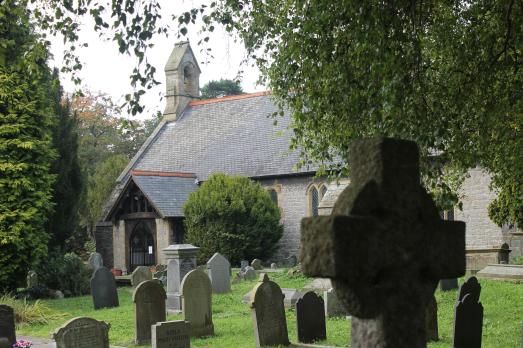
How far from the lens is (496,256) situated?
22.6 m

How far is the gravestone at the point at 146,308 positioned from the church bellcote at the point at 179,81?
2930 centimetres

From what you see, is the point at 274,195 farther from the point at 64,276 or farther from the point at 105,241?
the point at 64,276

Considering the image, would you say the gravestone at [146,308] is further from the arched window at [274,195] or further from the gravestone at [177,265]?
the arched window at [274,195]

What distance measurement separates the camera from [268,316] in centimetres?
1113

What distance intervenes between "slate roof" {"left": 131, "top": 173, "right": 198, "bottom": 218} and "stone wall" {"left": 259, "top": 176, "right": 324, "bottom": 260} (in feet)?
14.4

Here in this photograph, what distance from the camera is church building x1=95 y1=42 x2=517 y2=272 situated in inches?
1226

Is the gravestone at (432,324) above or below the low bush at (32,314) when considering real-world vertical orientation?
above

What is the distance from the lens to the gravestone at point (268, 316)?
36.1ft

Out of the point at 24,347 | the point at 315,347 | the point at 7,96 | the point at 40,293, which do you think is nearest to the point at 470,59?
the point at 315,347

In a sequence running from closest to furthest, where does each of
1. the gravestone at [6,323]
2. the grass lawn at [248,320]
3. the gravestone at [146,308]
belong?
the gravestone at [6,323]
the grass lawn at [248,320]
the gravestone at [146,308]

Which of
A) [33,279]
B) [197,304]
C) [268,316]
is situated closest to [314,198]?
[33,279]

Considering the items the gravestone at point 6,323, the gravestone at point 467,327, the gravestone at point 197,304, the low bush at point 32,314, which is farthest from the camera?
the low bush at point 32,314

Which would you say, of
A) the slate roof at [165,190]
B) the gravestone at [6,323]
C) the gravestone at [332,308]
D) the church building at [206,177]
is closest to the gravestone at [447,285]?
the gravestone at [332,308]

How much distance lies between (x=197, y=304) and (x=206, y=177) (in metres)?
22.5
